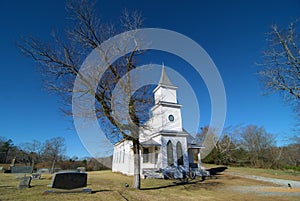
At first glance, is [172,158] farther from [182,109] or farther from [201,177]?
[182,109]

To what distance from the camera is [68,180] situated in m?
8.14

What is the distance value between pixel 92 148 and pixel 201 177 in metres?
12.6

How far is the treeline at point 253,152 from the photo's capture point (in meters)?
32.2

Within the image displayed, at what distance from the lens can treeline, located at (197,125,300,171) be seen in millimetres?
32250

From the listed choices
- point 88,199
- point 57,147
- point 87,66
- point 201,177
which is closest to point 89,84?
point 87,66

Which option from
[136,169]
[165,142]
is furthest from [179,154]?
[136,169]

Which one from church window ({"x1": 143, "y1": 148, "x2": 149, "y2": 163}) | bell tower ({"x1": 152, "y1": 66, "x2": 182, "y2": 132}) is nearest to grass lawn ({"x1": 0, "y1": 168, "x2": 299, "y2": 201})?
church window ({"x1": 143, "y1": 148, "x2": 149, "y2": 163})

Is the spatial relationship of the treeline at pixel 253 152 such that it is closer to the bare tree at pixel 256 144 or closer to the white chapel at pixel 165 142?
the bare tree at pixel 256 144

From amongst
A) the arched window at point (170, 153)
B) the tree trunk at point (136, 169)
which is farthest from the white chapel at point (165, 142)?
the tree trunk at point (136, 169)

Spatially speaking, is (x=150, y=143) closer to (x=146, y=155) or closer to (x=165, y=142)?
(x=165, y=142)

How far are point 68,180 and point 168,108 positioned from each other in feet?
45.1

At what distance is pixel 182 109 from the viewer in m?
20.5

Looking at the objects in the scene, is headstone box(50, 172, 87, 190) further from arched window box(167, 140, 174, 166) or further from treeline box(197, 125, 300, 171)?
treeline box(197, 125, 300, 171)

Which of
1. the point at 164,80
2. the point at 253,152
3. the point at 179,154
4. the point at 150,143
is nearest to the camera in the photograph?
the point at 150,143
